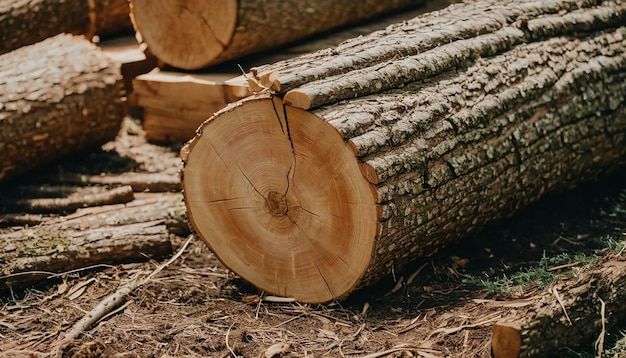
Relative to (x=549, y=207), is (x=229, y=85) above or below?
above

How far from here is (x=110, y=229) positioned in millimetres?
3861

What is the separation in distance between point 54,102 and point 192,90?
77 cm

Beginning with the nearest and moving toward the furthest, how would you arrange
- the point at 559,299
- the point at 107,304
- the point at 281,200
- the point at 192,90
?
the point at 559,299 < the point at 281,200 < the point at 107,304 < the point at 192,90

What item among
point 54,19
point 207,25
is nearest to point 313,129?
point 207,25

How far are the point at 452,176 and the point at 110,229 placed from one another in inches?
66.2

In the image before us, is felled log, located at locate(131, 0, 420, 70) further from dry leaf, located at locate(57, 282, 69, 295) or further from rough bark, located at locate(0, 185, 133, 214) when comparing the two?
dry leaf, located at locate(57, 282, 69, 295)

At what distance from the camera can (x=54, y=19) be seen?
5.09 meters

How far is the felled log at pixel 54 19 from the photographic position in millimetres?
4918

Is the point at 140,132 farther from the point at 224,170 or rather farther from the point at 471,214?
the point at 471,214

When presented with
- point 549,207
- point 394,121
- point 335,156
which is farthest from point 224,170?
point 549,207

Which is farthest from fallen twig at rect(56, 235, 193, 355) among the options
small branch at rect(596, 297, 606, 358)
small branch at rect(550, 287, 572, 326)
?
small branch at rect(596, 297, 606, 358)

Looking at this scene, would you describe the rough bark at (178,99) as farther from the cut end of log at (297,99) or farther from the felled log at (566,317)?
the felled log at (566,317)

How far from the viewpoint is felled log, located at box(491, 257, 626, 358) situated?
2625 mm

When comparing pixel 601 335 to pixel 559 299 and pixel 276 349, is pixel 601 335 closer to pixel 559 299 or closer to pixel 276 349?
pixel 559 299
